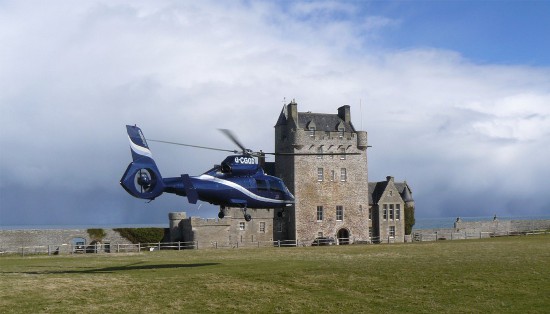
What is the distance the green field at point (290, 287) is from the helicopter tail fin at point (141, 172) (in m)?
4.04

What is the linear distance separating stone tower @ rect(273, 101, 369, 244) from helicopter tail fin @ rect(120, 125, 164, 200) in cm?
3703

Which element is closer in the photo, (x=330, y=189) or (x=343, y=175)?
(x=330, y=189)

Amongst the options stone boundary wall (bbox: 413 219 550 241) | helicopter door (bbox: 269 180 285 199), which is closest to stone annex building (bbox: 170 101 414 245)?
stone boundary wall (bbox: 413 219 550 241)

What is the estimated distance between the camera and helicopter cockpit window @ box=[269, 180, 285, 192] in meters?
34.2

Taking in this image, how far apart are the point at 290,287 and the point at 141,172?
8.97 meters

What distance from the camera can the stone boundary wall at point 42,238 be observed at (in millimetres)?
54562

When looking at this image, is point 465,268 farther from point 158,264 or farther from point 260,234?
point 260,234

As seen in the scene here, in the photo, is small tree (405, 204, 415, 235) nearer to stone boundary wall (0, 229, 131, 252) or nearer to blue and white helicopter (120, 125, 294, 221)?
stone boundary wall (0, 229, 131, 252)

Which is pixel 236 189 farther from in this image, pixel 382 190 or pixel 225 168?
pixel 382 190

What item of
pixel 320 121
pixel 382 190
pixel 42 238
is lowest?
pixel 42 238

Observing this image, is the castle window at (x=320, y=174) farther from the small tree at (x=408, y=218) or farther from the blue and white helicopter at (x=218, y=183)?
the blue and white helicopter at (x=218, y=183)

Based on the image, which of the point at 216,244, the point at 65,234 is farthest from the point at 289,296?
the point at 65,234

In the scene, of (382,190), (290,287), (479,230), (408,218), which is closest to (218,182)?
(290,287)

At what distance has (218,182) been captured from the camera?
3158cm
